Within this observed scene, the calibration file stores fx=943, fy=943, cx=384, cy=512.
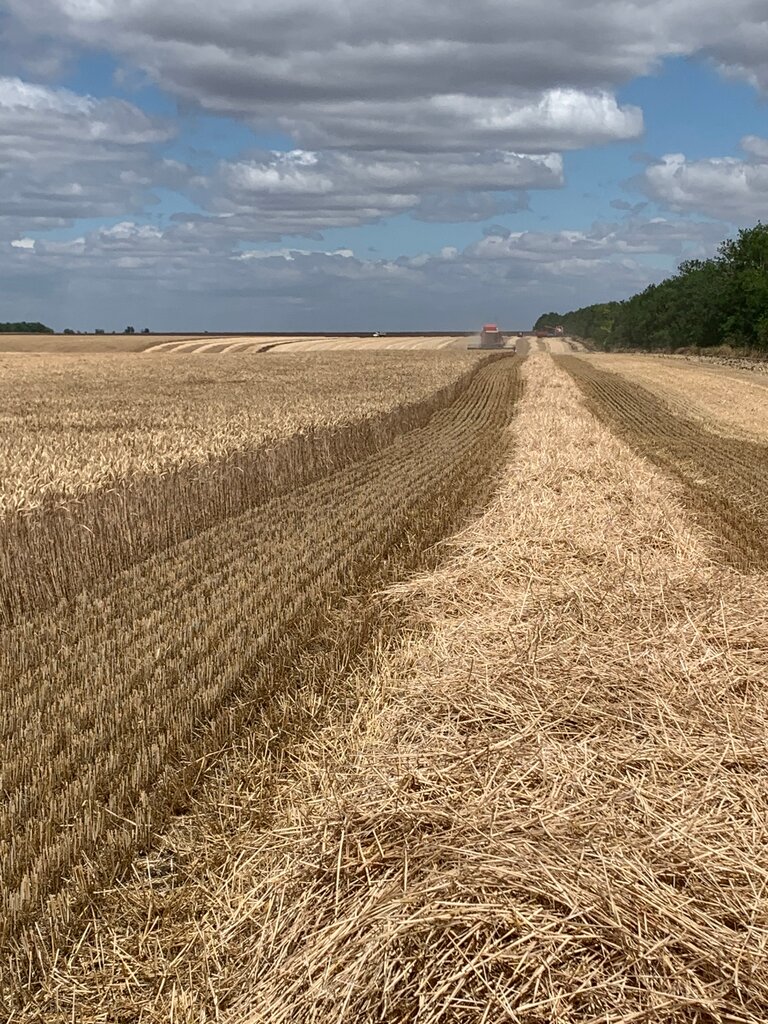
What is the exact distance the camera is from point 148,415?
1942cm

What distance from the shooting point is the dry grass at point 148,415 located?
10422 mm

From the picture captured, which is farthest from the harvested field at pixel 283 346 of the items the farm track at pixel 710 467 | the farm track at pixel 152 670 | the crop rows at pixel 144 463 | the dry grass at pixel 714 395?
the farm track at pixel 152 670

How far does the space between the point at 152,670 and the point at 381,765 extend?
228 centimetres

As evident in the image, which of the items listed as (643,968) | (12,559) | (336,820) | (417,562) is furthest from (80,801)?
(417,562)

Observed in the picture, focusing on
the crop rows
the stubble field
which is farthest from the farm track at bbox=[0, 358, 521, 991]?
the crop rows

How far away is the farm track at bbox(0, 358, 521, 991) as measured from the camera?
13.6 ft

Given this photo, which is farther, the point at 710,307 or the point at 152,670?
the point at 710,307

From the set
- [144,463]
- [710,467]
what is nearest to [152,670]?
[144,463]

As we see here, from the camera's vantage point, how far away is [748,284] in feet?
220

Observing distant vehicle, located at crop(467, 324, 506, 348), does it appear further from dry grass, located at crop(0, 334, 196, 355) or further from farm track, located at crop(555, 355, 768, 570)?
farm track, located at crop(555, 355, 768, 570)

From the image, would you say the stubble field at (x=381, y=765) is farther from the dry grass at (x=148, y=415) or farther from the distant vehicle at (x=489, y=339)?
the distant vehicle at (x=489, y=339)

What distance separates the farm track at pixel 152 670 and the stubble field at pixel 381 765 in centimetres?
2

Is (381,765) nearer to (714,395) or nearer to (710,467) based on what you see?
(710,467)

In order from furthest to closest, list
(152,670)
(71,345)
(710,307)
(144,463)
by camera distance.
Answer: (71,345) < (710,307) < (144,463) < (152,670)
